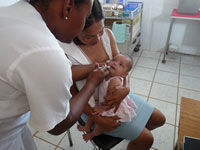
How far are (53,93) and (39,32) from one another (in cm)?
18

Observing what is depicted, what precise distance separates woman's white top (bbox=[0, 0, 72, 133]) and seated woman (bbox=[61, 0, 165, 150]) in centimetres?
43

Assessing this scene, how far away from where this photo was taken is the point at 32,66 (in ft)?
1.37

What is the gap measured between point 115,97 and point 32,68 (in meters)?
0.61

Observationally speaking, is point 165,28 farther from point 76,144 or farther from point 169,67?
point 76,144

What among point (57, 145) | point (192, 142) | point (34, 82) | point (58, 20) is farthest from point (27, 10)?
point (57, 145)

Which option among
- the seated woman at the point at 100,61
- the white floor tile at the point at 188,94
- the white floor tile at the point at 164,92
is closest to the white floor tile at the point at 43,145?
the seated woman at the point at 100,61

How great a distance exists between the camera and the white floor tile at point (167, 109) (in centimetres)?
175

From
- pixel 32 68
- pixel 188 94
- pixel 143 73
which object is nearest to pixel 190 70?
pixel 188 94

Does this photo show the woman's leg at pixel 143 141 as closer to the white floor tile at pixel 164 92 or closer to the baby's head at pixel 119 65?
the baby's head at pixel 119 65

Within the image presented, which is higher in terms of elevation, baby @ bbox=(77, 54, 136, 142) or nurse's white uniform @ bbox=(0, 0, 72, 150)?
nurse's white uniform @ bbox=(0, 0, 72, 150)

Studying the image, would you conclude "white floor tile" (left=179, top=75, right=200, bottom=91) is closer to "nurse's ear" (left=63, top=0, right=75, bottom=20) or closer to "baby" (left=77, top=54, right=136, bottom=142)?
"baby" (left=77, top=54, right=136, bottom=142)

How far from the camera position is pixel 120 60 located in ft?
3.63

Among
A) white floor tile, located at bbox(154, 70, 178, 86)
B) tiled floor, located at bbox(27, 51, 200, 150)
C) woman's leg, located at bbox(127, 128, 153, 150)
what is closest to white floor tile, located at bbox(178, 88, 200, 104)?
tiled floor, located at bbox(27, 51, 200, 150)

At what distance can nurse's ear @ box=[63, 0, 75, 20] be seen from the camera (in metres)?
0.49
